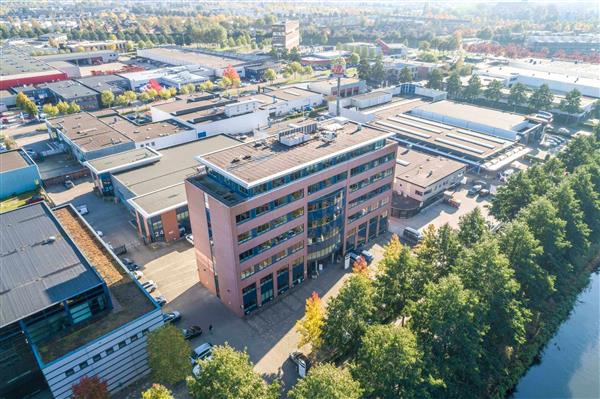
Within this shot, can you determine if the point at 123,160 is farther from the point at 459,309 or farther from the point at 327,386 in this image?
the point at 459,309

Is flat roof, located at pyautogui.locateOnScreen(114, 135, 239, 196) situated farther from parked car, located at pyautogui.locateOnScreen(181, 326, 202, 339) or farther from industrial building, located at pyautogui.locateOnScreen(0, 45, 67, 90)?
industrial building, located at pyautogui.locateOnScreen(0, 45, 67, 90)

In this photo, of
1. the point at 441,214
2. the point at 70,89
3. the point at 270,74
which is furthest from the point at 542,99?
the point at 70,89

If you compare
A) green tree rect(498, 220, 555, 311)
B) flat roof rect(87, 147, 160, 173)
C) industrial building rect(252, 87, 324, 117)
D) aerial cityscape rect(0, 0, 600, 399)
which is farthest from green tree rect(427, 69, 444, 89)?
green tree rect(498, 220, 555, 311)

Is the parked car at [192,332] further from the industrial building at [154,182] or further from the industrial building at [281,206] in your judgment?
the industrial building at [154,182]

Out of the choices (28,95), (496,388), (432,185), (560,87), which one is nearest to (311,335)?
(496,388)

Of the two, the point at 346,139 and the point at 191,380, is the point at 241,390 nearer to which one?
the point at 191,380

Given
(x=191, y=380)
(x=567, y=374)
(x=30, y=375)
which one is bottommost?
(x=567, y=374)
